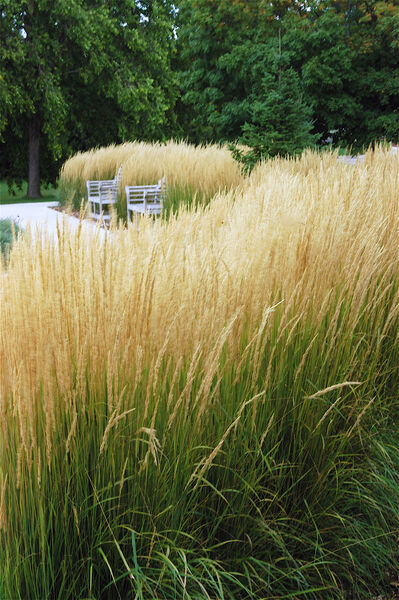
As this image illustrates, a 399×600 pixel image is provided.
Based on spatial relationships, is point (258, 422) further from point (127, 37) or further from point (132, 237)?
point (127, 37)

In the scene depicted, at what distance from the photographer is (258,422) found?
210 cm

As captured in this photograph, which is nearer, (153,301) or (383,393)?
(153,301)

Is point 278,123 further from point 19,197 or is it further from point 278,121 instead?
point 19,197

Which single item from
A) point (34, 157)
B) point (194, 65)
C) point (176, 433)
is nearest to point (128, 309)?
point (176, 433)

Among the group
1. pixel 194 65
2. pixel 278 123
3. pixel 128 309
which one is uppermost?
pixel 194 65

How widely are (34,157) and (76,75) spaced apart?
343cm

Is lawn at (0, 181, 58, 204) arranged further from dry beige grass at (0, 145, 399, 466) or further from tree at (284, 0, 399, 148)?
dry beige grass at (0, 145, 399, 466)

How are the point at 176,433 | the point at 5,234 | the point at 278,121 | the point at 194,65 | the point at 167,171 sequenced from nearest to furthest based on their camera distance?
the point at 176,433, the point at 5,234, the point at 278,121, the point at 167,171, the point at 194,65

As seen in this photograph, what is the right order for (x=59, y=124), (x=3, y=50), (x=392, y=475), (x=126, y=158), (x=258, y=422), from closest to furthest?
(x=258, y=422), (x=392, y=475), (x=126, y=158), (x=3, y=50), (x=59, y=124)

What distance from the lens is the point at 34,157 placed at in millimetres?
21672

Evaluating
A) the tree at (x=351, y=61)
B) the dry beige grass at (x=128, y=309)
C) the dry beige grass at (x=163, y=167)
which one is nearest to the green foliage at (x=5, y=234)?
the dry beige grass at (x=163, y=167)

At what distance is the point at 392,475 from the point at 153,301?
1385 millimetres

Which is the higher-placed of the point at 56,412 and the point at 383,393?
the point at 56,412

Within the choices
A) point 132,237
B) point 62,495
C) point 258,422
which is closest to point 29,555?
point 62,495
